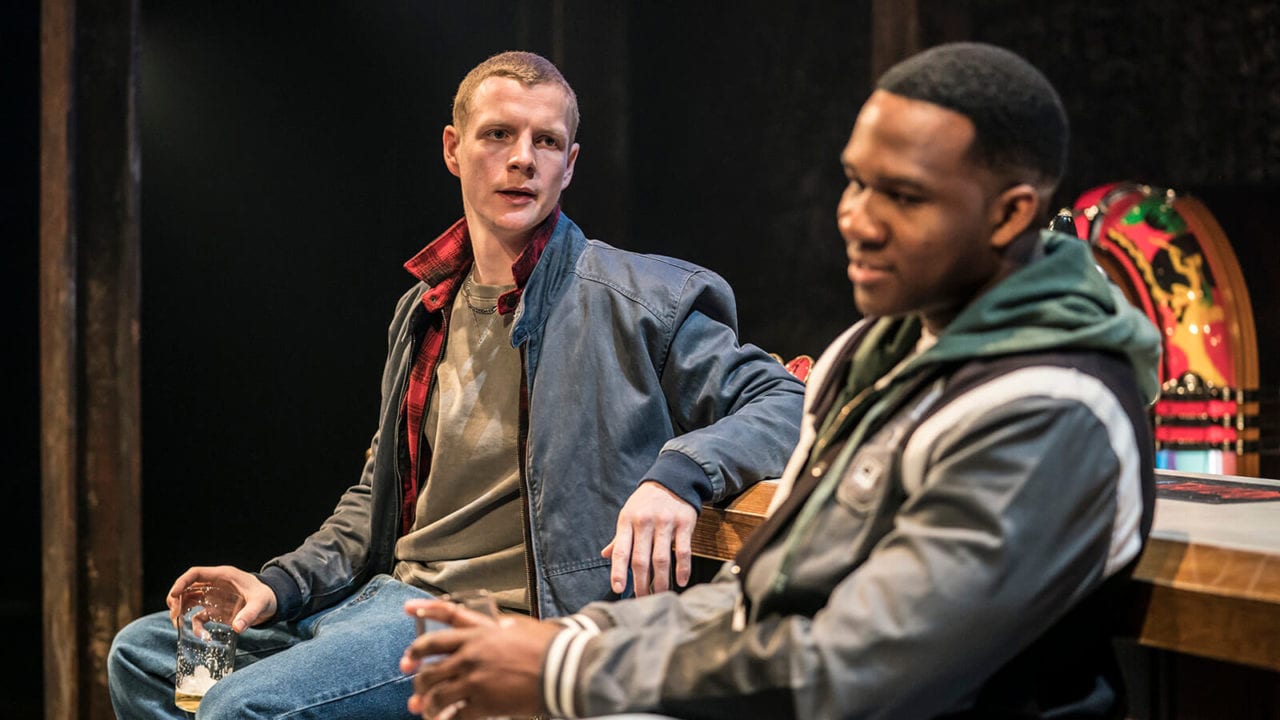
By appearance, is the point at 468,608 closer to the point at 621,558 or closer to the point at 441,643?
the point at 441,643

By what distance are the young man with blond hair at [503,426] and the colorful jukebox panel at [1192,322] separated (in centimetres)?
132

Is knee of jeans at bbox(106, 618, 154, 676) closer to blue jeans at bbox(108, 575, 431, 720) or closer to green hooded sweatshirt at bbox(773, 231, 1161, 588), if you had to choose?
blue jeans at bbox(108, 575, 431, 720)

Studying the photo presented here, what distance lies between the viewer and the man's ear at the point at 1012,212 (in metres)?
1.18

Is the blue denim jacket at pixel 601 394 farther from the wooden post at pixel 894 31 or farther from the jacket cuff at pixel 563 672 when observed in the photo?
the wooden post at pixel 894 31

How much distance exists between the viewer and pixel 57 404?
412 centimetres

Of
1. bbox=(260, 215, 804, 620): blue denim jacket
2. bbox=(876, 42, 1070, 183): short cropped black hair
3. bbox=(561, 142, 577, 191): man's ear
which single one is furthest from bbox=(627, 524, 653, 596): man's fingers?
bbox=(561, 142, 577, 191): man's ear

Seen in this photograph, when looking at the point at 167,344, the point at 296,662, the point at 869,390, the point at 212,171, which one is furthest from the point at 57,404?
the point at 869,390

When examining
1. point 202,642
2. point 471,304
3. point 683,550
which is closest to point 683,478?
point 683,550

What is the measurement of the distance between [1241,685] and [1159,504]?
33 centimetres

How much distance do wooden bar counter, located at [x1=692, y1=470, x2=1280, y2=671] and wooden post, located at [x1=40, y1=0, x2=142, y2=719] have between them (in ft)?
11.5

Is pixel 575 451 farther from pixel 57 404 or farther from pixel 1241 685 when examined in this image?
pixel 57 404

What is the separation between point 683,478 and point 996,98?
804mm

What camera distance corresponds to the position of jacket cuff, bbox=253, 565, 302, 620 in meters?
2.24

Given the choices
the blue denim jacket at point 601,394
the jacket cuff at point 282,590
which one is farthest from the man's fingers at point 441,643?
the jacket cuff at point 282,590
